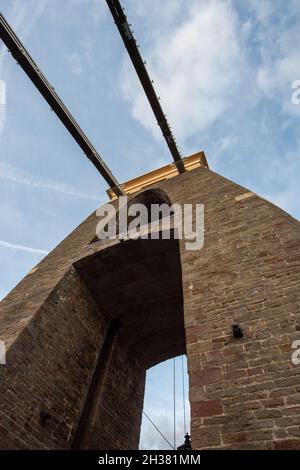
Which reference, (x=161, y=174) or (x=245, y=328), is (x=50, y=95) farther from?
(x=245, y=328)

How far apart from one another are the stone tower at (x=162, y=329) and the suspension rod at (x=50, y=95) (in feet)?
5.13

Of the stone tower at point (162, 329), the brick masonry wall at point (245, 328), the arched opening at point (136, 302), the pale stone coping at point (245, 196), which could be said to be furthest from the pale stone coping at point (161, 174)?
the brick masonry wall at point (245, 328)

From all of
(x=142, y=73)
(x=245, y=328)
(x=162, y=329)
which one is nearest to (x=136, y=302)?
(x=162, y=329)

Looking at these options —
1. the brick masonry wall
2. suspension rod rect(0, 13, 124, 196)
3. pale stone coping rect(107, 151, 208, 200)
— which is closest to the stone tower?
the brick masonry wall

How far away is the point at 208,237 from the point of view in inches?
224

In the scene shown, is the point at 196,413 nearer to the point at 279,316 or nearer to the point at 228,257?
the point at 279,316

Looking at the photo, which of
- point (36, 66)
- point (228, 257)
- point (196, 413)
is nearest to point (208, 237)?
point (228, 257)

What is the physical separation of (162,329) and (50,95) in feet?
20.7

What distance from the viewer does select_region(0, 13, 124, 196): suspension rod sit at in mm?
7703

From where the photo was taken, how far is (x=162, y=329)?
8.59m

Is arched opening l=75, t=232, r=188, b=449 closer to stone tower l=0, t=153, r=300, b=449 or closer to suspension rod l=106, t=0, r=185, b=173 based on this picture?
stone tower l=0, t=153, r=300, b=449

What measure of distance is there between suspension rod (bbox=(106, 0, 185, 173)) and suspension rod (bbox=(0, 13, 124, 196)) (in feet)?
6.55

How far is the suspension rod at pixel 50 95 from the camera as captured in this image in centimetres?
770

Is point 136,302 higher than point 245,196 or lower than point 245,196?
lower
